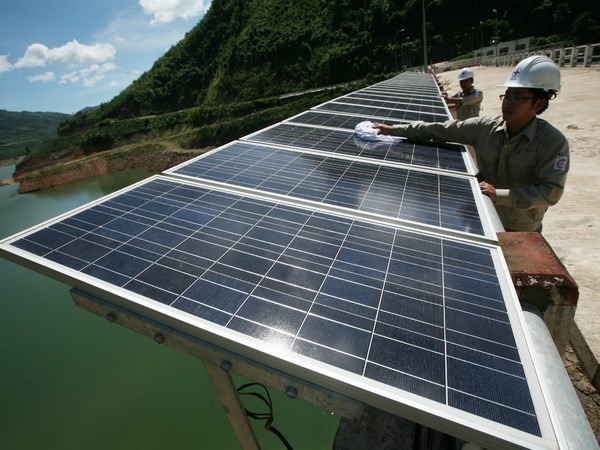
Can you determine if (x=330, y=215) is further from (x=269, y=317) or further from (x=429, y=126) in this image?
(x=429, y=126)

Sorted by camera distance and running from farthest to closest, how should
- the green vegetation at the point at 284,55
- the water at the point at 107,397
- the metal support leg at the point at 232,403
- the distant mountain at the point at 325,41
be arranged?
the distant mountain at the point at 325,41 < the green vegetation at the point at 284,55 < the water at the point at 107,397 < the metal support leg at the point at 232,403

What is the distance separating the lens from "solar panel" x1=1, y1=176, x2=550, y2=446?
5.77ft

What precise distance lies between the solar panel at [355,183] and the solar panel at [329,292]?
16.9 inches

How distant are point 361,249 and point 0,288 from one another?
22.7m

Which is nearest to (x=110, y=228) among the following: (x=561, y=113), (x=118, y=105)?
(x=561, y=113)

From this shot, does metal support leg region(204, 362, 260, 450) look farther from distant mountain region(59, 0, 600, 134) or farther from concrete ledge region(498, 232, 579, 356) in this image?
distant mountain region(59, 0, 600, 134)

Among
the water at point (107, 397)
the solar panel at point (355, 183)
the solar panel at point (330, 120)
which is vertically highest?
the solar panel at point (330, 120)

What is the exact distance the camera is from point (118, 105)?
86125 mm

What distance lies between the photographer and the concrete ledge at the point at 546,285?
2.64 metres

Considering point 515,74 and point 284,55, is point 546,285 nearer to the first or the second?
point 515,74

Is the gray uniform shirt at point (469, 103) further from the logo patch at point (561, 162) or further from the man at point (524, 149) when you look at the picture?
the logo patch at point (561, 162)

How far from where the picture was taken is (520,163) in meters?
3.96

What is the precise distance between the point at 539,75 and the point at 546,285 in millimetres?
2227

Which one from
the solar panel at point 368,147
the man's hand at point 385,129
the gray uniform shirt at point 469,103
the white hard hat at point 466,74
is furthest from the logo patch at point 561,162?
the gray uniform shirt at point 469,103
